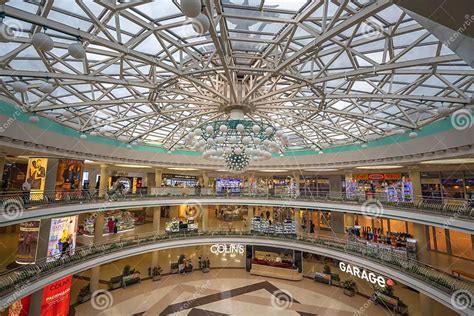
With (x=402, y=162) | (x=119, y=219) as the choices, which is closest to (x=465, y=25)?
(x=402, y=162)

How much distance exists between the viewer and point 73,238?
1798 cm

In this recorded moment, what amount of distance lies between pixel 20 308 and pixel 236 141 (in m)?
16.8

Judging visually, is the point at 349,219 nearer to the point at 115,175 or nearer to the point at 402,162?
the point at 402,162

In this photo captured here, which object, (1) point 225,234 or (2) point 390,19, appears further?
(1) point 225,234

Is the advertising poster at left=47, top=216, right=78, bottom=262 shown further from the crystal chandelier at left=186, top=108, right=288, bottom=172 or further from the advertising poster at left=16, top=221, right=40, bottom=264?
the crystal chandelier at left=186, top=108, right=288, bottom=172

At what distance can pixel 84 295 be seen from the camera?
18484mm

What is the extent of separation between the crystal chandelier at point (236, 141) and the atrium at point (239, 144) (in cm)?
12

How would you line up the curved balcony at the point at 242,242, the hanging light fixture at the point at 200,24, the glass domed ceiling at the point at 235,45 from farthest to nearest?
the curved balcony at the point at 242,242 → the glass domed ceiling at the point at 235,45 → the hanging light fixture at the point at 200,24

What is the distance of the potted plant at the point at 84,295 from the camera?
59.5ft

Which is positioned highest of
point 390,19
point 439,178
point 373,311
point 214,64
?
point 214,64

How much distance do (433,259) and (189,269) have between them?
74.9 feet

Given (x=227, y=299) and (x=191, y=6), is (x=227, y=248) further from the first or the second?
(x=191, y=6)

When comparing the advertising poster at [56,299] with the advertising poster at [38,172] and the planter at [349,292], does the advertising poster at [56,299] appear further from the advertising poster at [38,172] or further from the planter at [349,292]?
the planter at [349,292]

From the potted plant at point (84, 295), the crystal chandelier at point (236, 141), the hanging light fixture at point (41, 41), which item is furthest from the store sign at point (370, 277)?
the hanging light fixture at point (41, 41)
